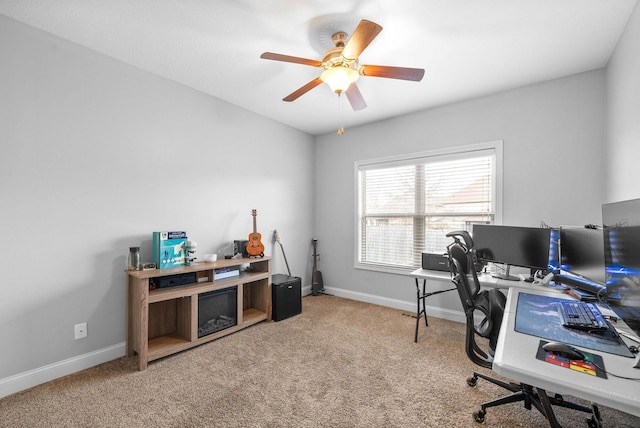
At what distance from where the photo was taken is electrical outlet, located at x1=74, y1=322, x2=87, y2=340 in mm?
2265

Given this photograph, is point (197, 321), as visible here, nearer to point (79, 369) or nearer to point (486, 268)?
point (79, 369)

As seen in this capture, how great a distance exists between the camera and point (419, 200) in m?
3.71

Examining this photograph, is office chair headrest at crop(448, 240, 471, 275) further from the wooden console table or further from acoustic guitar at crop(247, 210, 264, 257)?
acoustic guitar at crop(247, 210, 264, 257)

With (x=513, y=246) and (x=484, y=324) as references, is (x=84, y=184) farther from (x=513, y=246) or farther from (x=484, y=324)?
(x=513, y=246)

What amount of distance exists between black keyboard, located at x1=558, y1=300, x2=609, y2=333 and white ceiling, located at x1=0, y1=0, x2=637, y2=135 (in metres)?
1.95

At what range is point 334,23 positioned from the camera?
1990 mm

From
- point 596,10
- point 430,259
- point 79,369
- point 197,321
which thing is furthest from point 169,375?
point 596,10

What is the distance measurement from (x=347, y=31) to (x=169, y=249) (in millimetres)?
2457

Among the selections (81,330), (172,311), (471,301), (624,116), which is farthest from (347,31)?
(81,330)

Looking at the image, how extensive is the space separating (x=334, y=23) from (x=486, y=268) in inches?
109

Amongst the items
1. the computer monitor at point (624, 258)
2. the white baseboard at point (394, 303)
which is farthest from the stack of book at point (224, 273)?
the computer monitor at point (624, 258)

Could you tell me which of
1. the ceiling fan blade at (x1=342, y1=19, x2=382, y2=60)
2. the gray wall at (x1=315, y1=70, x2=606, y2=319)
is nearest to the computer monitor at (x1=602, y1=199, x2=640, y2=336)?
the ceiling fan blade at (x1=342, y1=19, x2=382, y2=60)

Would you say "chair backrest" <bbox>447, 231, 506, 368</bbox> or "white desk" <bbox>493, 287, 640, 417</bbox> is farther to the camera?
"chair backrest" <bbox>447, 231, 506, 368</bbox>

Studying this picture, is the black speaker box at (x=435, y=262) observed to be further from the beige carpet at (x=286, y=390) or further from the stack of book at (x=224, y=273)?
the stack of book at (x=224, y=273)
